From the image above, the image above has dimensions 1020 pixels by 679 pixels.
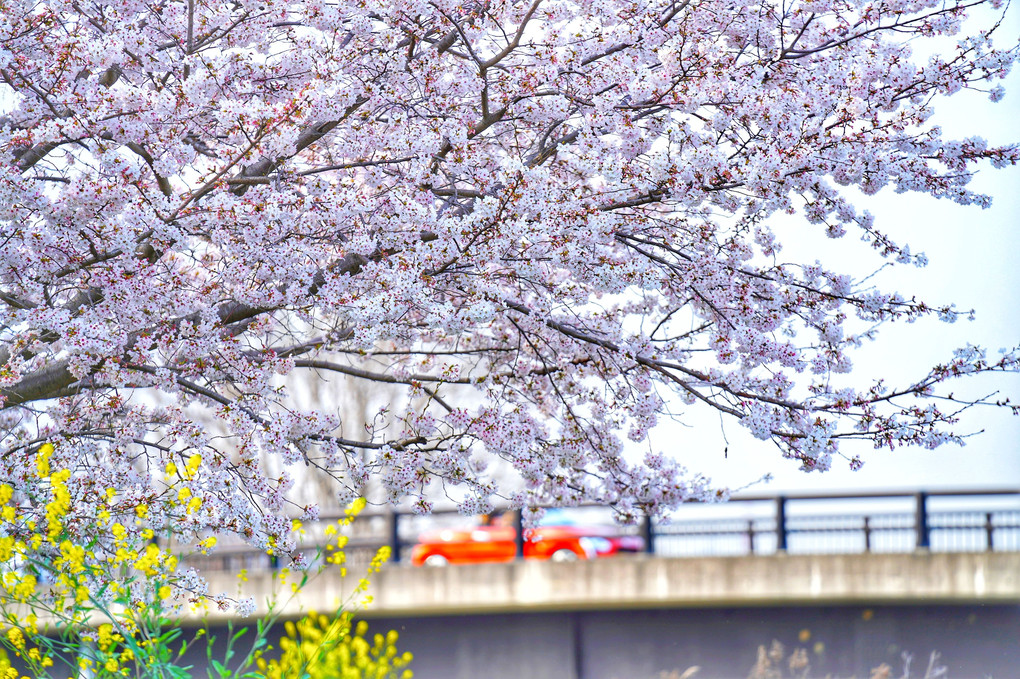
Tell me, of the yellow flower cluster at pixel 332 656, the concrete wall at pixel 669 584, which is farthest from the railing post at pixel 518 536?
the yellow flower cluster at pixel 332 656

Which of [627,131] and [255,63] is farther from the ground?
[255,63]

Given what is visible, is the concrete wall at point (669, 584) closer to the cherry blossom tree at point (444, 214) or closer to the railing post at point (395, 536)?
the railing post at point (395, 536)

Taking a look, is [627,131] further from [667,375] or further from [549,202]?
[667,375]

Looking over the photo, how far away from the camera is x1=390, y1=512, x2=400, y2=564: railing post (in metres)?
14.0

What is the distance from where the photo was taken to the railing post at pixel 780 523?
1305cm

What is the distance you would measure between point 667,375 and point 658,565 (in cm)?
789

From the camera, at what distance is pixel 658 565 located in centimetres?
1315

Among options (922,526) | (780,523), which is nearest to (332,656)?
(780,523)

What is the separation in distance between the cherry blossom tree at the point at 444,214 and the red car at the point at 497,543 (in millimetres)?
10852

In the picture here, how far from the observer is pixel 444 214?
534cm

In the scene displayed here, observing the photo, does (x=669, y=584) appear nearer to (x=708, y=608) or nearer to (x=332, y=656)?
(x=708, y=608)

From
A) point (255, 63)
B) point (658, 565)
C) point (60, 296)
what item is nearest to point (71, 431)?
point (60, 296)

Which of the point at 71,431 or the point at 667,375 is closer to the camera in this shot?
the point at 667,375

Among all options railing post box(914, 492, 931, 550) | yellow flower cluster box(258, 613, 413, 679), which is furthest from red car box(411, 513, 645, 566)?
railing post box(914, 492, 931, 550)
